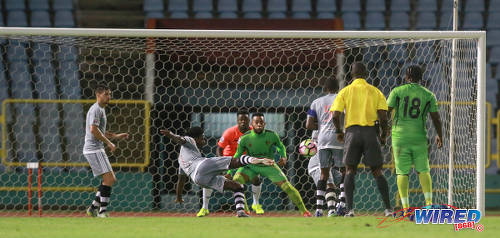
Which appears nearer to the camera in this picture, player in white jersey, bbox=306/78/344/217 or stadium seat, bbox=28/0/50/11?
player in white jersey, bbox=306/78/344/217

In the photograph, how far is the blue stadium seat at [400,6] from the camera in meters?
14.3

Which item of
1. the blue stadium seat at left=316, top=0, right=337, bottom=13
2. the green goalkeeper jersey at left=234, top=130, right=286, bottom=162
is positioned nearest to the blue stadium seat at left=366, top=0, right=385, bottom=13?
the blue stadium seat at left=316, top=0, right=337, bottom=13

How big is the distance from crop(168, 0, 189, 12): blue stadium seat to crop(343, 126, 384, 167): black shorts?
7.70 meters

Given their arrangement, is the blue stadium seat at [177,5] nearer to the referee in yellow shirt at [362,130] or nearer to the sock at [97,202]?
the sock at [97,202]

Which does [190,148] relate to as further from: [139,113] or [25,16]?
[25,16]

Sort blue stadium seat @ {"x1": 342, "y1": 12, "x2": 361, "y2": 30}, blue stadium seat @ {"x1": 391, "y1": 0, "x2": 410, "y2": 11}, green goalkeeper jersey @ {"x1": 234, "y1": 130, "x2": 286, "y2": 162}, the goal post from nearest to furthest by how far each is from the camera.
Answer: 1. green goalkeeper jersey @ {"x1": 234, "y1": 130, "x2": 286, "y2": 162}
2. the goal post
3. blue stadium seat @ {"x1": 342, "y1": 12, "x2": 361, "y2": 30}
4. blue stadium seat @ {"x1": 391, "y1": 0, "x2": 410, "y2": 11}

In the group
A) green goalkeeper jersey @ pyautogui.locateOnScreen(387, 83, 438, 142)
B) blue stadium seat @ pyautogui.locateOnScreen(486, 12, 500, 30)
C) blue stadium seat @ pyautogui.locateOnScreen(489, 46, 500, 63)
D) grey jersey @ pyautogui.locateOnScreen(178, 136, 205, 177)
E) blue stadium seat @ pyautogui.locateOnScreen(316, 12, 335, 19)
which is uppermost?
blue stadium seat @ pyautogui.locateOnScreen(316, 12, 335, 19)

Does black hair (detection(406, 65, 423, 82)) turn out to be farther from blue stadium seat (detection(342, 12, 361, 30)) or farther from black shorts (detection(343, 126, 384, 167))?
blue stadium seat (detection(342, 12, 361, 30))

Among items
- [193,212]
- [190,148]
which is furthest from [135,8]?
[190,148]

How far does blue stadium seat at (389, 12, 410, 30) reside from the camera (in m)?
13.9

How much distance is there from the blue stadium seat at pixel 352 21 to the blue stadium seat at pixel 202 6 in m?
2.34

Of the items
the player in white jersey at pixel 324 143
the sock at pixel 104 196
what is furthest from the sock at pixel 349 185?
the sock at pixel 104 196

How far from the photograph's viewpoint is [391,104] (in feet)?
23.0

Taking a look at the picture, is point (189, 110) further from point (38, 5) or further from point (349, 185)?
point (38, 5)
